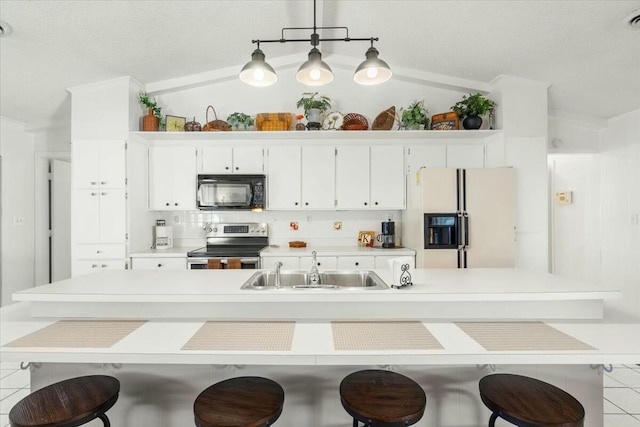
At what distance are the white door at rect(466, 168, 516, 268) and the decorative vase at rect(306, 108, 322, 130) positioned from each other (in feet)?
5.56

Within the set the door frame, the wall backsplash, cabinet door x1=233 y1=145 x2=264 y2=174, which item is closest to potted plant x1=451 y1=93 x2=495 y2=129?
the wall backsplash

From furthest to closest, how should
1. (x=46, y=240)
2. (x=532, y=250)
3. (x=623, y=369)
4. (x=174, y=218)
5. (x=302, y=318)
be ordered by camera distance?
(x=46, y=240)
(x=174, y=218)
(x=532, y=250)
(x=623, y=369)
(x=302, y=318)

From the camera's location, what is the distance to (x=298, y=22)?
3.28m

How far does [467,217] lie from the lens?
131 inches

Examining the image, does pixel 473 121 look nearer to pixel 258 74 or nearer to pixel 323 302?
pixel 258 74

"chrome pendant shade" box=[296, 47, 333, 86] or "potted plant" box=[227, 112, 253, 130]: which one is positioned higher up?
"potted plant" box=[227, 112, 253, 130]

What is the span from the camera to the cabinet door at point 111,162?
11.7ft

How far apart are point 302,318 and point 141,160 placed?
3.09 m

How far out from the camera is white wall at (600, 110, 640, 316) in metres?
3.80

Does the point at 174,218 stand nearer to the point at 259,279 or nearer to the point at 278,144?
the point at 278,144

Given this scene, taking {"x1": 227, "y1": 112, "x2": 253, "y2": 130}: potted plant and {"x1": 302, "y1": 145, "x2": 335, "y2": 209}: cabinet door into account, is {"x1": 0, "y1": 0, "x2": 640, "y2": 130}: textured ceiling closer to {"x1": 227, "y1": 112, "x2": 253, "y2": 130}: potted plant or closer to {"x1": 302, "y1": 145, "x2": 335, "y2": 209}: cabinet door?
{"x1": 227, "y1": 112, "x2": 253, "y2": 130}: potted plant

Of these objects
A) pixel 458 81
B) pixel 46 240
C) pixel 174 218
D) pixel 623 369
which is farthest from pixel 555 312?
pixel 46 240

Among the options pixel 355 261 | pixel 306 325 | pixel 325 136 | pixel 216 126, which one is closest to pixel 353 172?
pixel 325 136

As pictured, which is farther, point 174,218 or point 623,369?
point 174,218
